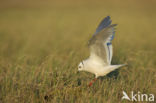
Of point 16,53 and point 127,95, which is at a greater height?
point 16,53

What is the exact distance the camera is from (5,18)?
52.2 feet

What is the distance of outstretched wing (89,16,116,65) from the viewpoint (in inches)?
158

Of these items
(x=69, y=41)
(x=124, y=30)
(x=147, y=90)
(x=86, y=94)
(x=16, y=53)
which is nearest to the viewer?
(x=86, y=94)

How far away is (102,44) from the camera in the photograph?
4.17 meters

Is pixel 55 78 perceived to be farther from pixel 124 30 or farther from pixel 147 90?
pixel 124 30

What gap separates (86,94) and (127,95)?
0.67 metres

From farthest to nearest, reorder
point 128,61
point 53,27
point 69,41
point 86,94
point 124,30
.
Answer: point 53,27, point 124,30, point 69,41, point 128,61, point 86,94

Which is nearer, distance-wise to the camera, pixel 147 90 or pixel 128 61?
pixel 147 90

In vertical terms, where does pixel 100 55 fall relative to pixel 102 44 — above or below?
below

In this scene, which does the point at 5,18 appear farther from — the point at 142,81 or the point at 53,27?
the point at 142,81

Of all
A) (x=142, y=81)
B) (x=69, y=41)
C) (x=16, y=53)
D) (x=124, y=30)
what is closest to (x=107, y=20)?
(x=142, y=81)

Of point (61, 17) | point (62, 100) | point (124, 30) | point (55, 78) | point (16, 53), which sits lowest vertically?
point (62, 100)

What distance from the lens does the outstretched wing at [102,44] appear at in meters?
4.01

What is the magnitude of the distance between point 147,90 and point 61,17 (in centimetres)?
1220
